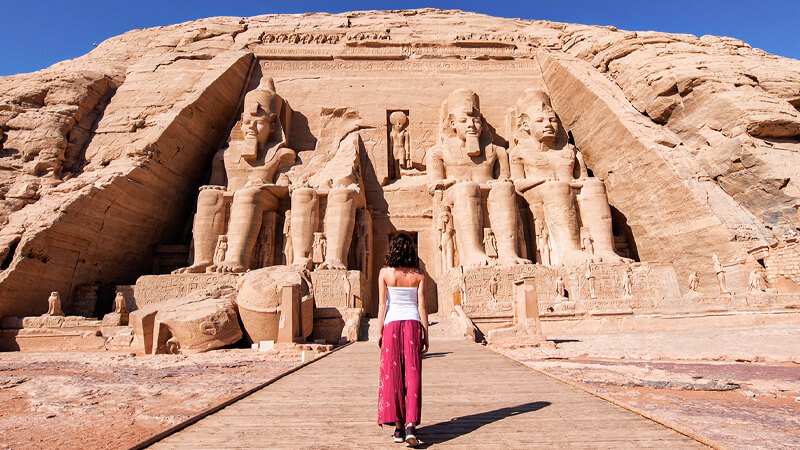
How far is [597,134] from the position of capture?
36.5 ft

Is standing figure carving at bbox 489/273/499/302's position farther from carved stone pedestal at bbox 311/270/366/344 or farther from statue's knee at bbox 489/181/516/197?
carved stone pedestal at bbox 311/270/366/344

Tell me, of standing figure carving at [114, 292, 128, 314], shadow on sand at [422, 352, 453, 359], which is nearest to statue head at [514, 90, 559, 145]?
shadow on sand at [422, 352, 453, 359]

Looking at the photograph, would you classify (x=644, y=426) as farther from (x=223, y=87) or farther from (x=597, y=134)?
(x=223, y=87)

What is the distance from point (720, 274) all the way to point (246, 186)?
8900 millimetres

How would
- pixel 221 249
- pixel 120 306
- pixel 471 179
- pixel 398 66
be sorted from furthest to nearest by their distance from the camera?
pixel 398 66
pixel 471 179
pixel 221 249
pixel 120 306

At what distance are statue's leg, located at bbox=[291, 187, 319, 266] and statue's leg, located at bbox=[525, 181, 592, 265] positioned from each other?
471 centimetres

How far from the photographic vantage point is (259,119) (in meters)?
10.9

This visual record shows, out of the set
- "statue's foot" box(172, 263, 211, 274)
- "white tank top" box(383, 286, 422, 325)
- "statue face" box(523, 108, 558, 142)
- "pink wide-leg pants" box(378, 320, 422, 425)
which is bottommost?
"pink wide-leg pants" box(378, 320, 422, 425)

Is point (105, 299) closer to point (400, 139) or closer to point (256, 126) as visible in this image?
point (256, 126)

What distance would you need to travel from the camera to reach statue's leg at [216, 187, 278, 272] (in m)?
9.17

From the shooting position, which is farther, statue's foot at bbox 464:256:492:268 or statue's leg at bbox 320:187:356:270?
statue's leg at bbox 320:187:356:270

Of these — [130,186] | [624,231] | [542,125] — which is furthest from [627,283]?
[130,186]

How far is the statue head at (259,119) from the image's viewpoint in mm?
10766

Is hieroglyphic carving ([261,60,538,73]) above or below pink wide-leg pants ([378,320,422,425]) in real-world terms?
above
